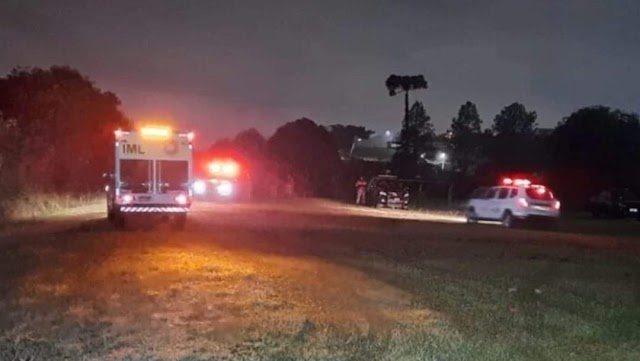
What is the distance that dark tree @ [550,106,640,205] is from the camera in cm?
5712

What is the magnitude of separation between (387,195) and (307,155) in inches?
952

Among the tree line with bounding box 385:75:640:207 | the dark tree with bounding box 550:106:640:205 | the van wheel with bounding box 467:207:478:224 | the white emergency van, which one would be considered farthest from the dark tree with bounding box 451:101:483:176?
the white emergency van

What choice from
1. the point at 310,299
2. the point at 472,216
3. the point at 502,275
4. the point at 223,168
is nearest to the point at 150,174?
the point at 502,275

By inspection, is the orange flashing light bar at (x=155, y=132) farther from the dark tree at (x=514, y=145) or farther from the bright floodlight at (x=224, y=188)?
the dark tree at (x=514, y=145)

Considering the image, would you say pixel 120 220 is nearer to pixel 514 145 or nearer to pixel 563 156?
pixel 563 156

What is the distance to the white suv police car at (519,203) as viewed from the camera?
33.0 m

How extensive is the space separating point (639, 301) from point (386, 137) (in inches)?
3805

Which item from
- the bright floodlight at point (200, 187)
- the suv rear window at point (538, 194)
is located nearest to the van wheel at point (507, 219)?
the suv rear window at point (538, 194)

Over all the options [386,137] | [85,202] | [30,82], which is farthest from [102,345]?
[386,137]

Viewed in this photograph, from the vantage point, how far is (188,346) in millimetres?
9594

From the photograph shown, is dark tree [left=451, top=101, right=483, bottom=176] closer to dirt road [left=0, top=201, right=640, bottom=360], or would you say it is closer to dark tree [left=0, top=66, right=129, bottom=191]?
dark tree [left=0, top=66, right=129, bottom=191]

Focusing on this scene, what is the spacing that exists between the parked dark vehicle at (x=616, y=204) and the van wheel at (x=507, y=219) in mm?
13758

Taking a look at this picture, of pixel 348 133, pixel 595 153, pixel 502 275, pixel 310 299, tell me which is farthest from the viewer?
pixel 348 133

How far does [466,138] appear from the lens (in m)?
93.2
